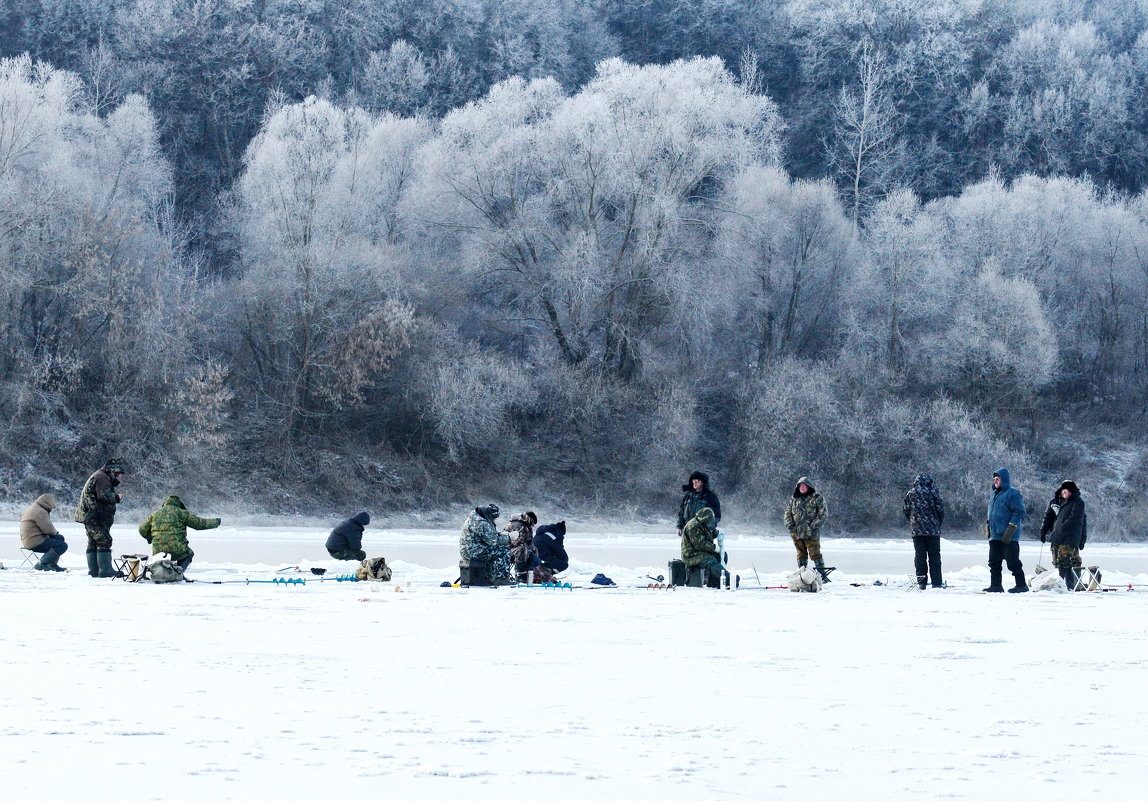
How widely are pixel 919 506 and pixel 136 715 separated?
12.9 meters

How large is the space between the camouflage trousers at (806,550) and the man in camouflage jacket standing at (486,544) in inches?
168

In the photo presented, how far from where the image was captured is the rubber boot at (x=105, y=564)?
18125 mm

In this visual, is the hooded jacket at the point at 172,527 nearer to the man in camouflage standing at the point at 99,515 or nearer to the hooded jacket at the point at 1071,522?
the man in camouflage standing at the point at 99,515

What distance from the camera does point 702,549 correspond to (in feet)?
59.2

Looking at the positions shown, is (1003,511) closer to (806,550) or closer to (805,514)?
(805,514)

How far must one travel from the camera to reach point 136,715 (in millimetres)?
8016

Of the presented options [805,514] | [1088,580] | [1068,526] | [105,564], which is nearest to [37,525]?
[105,564]

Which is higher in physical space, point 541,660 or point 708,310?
point 708,310

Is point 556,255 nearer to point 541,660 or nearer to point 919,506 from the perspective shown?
point 919,506

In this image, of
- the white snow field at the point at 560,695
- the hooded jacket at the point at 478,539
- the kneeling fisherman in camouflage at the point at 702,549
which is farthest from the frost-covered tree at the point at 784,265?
the white snow field at the point at 560,695

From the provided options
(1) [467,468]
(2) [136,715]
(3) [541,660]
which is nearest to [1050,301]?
(1) [467,468]

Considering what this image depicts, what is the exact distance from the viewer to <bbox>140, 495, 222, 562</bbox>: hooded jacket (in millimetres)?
17781

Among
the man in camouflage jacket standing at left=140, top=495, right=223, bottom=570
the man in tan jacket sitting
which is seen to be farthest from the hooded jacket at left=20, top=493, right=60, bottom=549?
the man in camouflage jacket standing at left=140, top=495, right=223, bottom=570

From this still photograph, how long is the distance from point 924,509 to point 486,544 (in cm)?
604
